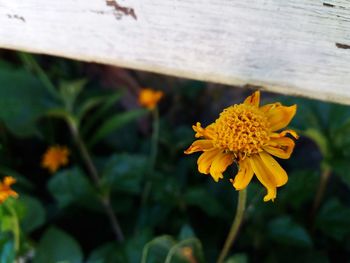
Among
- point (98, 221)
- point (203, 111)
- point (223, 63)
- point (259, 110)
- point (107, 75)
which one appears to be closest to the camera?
point (259, 110)

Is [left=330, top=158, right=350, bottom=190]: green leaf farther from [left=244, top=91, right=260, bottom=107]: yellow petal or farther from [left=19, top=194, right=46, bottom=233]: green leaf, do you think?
[left=19, top=194, right=46, bottom=233]: green leaf

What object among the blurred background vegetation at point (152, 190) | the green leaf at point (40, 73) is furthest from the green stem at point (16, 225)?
the green leaf at point (40, 73)

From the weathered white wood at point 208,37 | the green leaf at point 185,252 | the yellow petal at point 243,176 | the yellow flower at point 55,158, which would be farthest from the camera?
the yellow flower at point 55,158

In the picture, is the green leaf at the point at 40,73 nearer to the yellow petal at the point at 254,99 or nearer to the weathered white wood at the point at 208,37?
the weathered white wood at the point at 208,37

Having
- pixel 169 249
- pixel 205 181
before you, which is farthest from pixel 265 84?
pixel 205 181

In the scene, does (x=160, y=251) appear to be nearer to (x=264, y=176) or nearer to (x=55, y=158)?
(x=264, y=176)

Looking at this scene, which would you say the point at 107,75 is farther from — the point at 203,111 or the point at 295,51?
the point at 295,51
